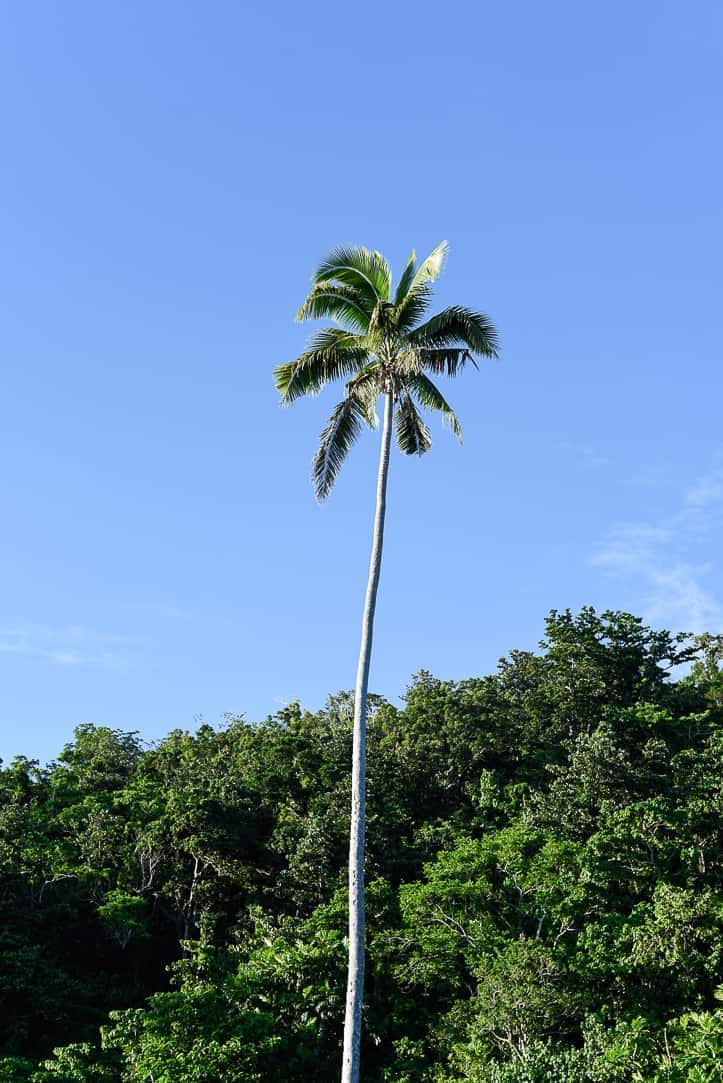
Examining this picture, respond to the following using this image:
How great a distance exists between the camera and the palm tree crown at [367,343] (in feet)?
52.3

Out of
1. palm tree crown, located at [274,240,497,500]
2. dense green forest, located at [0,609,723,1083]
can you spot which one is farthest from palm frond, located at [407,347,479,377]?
dense green forest, located at [0,609,723,1083]

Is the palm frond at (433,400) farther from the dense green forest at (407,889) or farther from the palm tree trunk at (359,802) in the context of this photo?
the dense green forest at (407,889)

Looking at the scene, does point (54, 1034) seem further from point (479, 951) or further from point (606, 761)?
point (606, 761)

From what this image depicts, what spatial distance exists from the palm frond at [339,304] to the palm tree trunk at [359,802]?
1.42 m

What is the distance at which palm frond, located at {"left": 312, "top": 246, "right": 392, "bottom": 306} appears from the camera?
16.0 m

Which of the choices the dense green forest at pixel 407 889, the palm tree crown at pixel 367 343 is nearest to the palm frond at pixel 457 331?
the palm tree crown at pixel 367 343

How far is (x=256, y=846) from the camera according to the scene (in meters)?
30.1

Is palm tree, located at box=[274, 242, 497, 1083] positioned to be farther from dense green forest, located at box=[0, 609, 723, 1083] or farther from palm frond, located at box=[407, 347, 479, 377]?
dense green forest, located at box=[0, 609, 723, 1083]

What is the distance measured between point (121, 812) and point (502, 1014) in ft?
54.7

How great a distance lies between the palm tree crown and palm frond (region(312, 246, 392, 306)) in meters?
0.02

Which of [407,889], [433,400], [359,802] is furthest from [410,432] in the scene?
[407,889]

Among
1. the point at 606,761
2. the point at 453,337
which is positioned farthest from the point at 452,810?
the point at 453,337

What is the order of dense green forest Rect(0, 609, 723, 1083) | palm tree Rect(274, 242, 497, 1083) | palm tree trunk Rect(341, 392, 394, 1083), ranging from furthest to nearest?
1. dense green forest Rect(0, 609, 723, 1083)
2. palm tree Rect(274, 242, 497, 1083)
3. palm tree trunk Rect(341, 392, 394, 1083)

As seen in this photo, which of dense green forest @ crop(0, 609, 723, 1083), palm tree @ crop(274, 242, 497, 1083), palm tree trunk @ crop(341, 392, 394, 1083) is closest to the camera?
palm tree trunk @ crop(341, 392, 394, 1083)
